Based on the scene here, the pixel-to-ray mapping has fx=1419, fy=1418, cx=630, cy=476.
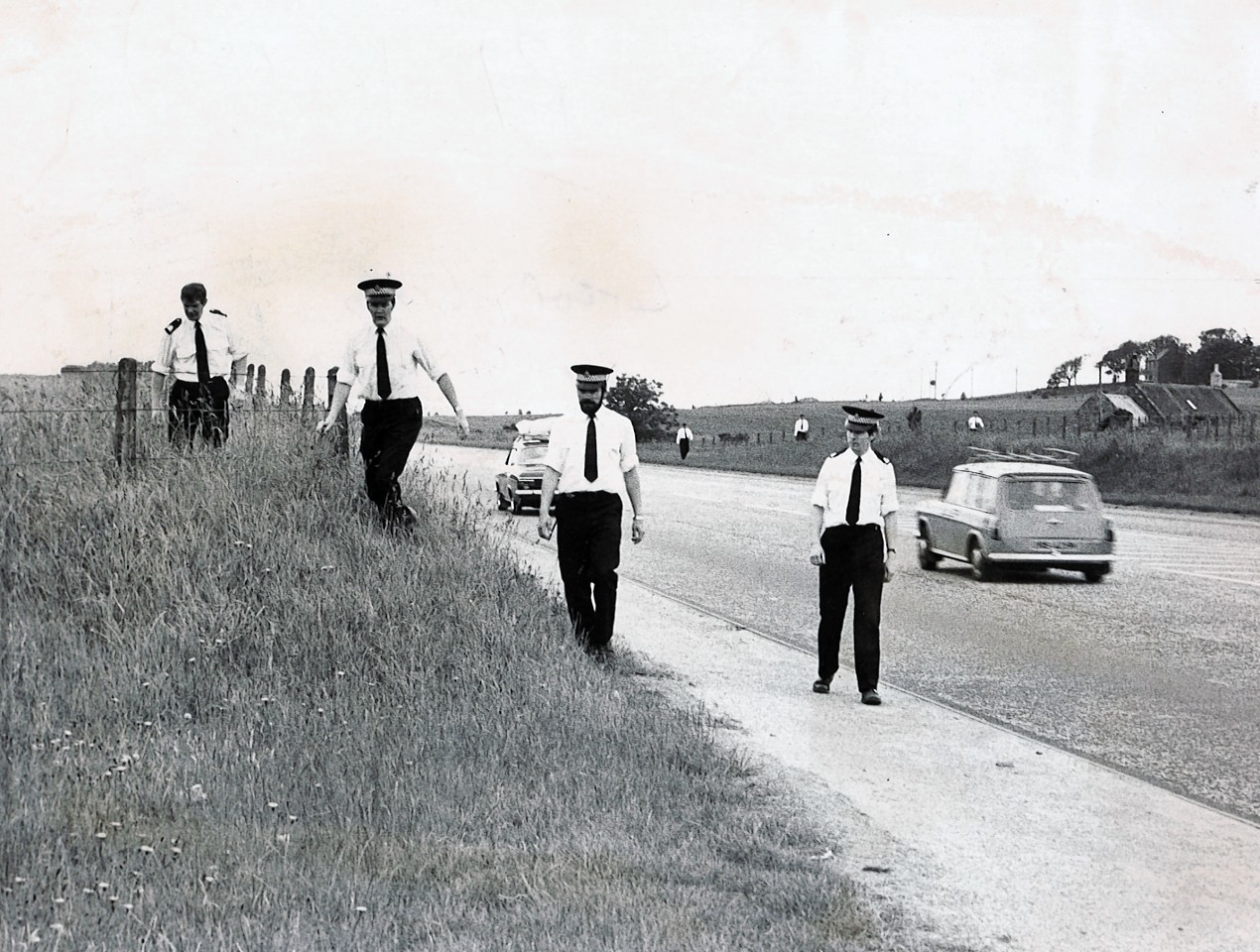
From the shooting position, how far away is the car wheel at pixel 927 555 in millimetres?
18594

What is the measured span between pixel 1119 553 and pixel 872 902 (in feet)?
52.1

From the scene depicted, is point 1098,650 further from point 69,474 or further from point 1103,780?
point 69,474

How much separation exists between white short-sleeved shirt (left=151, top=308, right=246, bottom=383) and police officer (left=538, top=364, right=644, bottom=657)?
4.97 meters

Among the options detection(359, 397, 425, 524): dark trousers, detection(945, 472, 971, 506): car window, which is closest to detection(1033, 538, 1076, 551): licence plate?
detection(945, 472, 971, 506): car window

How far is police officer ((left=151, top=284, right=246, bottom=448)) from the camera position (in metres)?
13.1

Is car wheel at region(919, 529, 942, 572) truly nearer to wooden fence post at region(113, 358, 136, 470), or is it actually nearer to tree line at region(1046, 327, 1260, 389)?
wooden fence post at region(113, 358, 136, 470)

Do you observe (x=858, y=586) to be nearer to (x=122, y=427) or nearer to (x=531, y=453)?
(x=122, y=427)

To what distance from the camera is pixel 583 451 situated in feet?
30.9

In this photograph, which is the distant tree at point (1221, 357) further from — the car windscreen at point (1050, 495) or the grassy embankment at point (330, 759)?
the grassy embankment at point (330, 759)

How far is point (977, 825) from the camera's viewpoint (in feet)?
21.6

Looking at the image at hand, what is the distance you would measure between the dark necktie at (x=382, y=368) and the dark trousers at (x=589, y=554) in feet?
8.80

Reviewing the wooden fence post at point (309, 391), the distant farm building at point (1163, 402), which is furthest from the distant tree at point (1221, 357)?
the wooden fence post at point (309, 391)

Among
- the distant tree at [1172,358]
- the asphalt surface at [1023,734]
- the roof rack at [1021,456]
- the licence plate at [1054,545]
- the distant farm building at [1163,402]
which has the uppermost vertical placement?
the distant tree at [1172,358]

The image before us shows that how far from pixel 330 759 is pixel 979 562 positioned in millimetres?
11981
